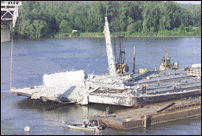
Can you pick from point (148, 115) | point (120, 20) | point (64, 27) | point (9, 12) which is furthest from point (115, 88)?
point (64, 27)

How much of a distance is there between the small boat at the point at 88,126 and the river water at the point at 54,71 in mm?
526

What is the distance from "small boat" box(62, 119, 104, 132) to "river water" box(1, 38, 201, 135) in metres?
0.53

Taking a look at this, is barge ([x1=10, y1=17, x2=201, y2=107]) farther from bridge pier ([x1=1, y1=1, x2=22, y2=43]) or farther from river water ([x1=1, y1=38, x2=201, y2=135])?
bridge pier ([x1=1, y1=1, x2=22, y2=43])

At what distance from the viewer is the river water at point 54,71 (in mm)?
33312

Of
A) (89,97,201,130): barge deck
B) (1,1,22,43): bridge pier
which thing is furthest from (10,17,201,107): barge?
(1,1,22,43): bridge pier

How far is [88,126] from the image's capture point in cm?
3231

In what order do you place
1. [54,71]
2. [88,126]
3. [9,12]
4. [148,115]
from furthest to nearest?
[54,71] → [148,115] → [88,126] → [9,12]

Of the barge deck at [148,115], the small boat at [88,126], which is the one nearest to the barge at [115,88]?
the barge deck at [148,115]

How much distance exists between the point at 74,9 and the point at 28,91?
368 ft

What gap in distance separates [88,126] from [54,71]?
103 feet

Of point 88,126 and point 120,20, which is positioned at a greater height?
point 120,20

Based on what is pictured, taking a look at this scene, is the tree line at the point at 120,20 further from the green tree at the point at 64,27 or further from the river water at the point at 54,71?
the river water at the point at 54,71

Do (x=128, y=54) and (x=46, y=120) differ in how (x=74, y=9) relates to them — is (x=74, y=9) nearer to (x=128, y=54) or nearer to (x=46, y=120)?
(x=128, y=54)

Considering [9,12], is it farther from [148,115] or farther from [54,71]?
[54,71]
